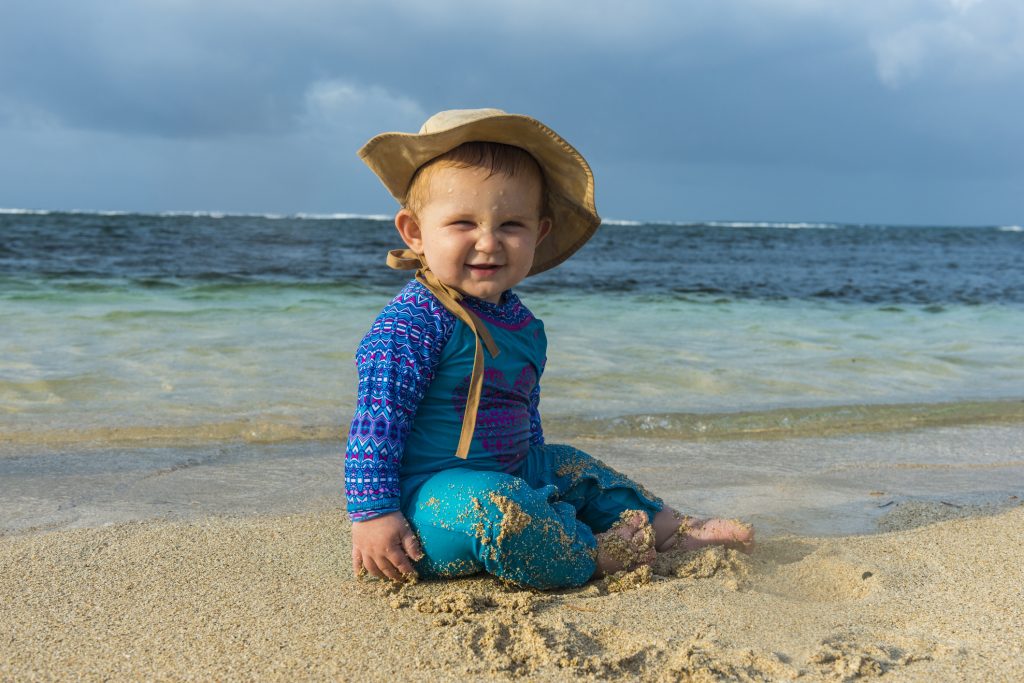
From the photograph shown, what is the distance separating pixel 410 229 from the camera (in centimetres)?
232

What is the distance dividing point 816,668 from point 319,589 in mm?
1085

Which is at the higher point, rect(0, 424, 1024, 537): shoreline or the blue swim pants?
the blue swim pants

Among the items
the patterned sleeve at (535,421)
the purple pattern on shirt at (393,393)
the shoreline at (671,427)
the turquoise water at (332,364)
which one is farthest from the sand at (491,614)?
the turquoise water at (332,364)

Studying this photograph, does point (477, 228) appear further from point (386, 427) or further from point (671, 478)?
point (671, 478)

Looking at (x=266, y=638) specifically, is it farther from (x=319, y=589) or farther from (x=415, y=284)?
(x=415, y=284)

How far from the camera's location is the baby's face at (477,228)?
2.17 metres

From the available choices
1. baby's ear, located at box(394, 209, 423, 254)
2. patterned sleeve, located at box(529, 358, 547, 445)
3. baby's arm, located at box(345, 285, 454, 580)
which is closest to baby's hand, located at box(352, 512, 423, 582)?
baby's arm, located at box(345, 285, 454, 580)

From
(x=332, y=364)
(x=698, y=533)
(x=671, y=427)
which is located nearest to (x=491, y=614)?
(x=698, y=533)

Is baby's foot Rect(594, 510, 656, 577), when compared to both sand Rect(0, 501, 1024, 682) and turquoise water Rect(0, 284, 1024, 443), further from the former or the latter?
turquoise water Rect(0, 284, 1024, 443)

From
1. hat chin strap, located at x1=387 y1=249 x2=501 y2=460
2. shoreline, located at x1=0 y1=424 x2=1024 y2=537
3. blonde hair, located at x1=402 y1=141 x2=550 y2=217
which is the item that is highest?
blonde hair, located at x1=402 y1=141 x2=550 y2=217

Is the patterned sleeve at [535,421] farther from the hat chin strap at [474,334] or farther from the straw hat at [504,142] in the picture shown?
the straw hat at [504,142]

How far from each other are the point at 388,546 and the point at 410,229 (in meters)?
0.81

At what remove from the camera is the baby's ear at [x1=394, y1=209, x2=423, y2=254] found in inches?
91.1

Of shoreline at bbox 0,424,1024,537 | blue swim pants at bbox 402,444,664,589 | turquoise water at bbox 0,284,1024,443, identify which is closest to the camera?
blue swim pants at bbox 402,444,664,589
